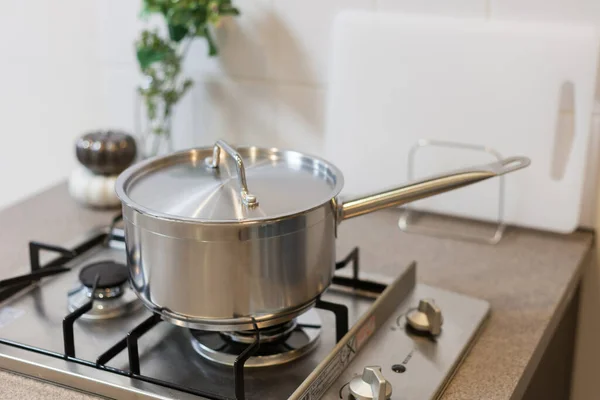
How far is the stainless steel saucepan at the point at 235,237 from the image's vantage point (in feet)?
2.54

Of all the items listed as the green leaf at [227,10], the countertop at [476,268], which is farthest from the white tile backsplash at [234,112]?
the countertop at [476,268]

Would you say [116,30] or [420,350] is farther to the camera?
[116,30]

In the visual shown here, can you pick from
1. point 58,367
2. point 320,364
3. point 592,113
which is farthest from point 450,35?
point 58,367

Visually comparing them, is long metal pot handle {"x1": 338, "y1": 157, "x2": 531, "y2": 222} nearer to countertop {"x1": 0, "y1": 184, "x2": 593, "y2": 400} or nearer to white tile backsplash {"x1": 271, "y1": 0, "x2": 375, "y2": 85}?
countertop {"x1": 0, "y1": 184, "x2": 593, "y2": 400}

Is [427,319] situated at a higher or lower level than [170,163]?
lower

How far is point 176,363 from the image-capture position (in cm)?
88

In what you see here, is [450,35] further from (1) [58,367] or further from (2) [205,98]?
(1) [58,367]

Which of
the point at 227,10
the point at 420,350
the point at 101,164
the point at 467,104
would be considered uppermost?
the point at 227,10

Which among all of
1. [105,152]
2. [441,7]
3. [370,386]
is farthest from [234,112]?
[370,386]

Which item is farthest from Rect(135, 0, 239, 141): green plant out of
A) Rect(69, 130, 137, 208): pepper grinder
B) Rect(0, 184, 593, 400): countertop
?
Rect(0, 184, 593, 400): countertop

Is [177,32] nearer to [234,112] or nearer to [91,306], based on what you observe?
[234,112]

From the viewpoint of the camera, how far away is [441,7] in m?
1.20

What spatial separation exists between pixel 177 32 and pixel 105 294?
1.64 feet

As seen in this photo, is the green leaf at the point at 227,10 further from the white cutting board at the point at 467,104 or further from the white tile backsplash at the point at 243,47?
the white cutting board at the point at 467,104
